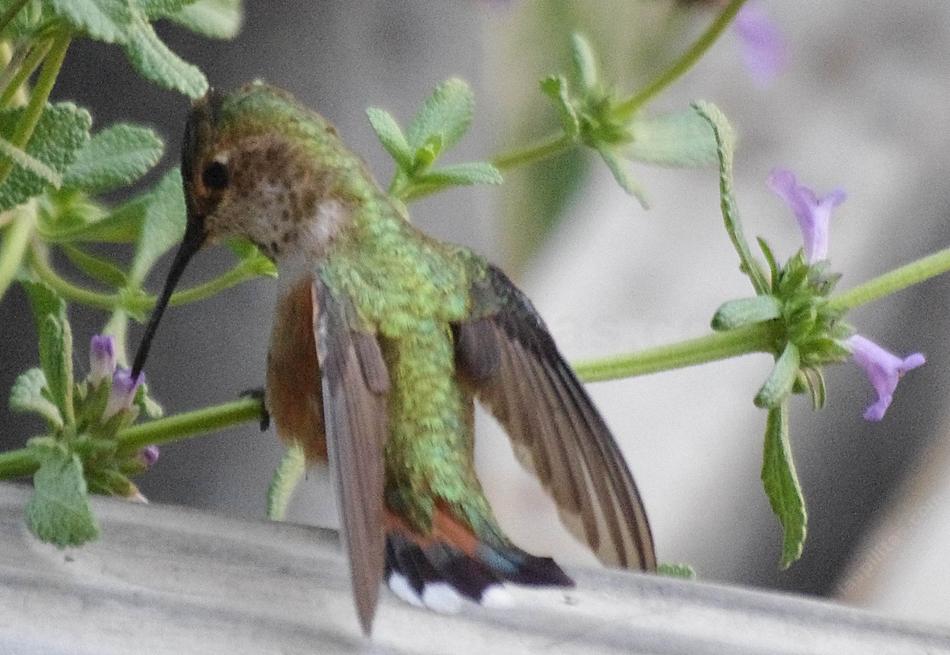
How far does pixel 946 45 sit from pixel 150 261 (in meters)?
1.18

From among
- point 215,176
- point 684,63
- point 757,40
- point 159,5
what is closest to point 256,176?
point 215,176

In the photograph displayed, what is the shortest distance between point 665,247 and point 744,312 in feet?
3.05

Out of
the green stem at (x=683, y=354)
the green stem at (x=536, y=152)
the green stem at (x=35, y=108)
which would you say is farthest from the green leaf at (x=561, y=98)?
the green stem at (x=35, y=108)

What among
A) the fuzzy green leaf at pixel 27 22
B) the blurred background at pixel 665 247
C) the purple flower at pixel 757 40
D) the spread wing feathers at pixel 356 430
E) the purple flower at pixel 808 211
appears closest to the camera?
the spread wing feathers at pixel 356 430

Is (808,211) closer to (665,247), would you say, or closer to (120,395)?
(120,395)

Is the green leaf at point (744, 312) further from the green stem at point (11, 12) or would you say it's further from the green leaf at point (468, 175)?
the green stem at point (11, 12)

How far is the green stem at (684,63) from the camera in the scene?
60 centimetres

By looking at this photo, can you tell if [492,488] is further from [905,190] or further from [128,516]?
[128,516]

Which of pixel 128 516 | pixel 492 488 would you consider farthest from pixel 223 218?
pixel 492 488

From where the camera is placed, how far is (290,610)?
15.7 inches

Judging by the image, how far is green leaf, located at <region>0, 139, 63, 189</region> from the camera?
436mm

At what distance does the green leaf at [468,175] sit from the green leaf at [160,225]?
13 cm

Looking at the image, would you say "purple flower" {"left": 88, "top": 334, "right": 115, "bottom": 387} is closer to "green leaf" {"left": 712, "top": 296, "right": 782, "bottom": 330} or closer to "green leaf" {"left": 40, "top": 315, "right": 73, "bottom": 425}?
"green leaf" {"left": 40, "top": 315, "right": 73, "bottom": 425}

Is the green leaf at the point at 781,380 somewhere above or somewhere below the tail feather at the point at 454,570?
above
